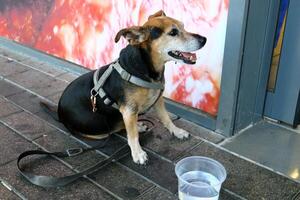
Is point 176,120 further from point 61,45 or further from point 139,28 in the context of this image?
point 61,45

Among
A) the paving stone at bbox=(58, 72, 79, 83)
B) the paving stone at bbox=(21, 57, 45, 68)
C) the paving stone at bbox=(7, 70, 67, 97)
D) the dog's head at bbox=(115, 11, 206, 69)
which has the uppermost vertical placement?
the dog's head at bbox=(115, 11, 206, 69)

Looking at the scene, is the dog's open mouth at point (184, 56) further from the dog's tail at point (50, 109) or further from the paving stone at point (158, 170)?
the dog's tail at point (50, 109)

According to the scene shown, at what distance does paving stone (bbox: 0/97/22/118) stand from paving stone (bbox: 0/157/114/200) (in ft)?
2.88

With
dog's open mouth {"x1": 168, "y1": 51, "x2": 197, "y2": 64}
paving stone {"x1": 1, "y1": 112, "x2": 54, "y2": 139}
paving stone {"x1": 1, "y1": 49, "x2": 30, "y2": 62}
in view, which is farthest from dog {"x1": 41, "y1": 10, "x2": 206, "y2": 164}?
paving stone {"x1": 1, "y1": 49, "x2": 30, "y2": 62}

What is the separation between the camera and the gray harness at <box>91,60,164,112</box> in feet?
9.10

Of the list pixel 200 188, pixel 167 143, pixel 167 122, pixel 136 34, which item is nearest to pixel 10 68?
pixel 167 122

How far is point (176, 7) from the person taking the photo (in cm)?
333

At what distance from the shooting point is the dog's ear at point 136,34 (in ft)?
8.42

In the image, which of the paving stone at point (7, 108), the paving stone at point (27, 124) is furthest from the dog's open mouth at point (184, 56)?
the paving stone at point (7, 108)

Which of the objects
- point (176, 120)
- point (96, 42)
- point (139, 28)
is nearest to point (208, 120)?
point (176, 120)

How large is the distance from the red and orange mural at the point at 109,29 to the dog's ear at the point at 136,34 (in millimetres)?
719

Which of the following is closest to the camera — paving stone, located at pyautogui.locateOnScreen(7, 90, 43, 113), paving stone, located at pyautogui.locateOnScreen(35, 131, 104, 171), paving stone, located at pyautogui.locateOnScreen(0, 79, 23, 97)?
paving stone, located at pyautogui.locateOnScreen(35, 131, 104, 171)

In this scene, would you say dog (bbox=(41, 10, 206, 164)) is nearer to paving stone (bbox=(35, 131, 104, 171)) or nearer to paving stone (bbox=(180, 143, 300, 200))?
paving stone (bbox=(35, 131, 104, 171))

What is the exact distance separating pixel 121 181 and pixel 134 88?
2.17 ft
